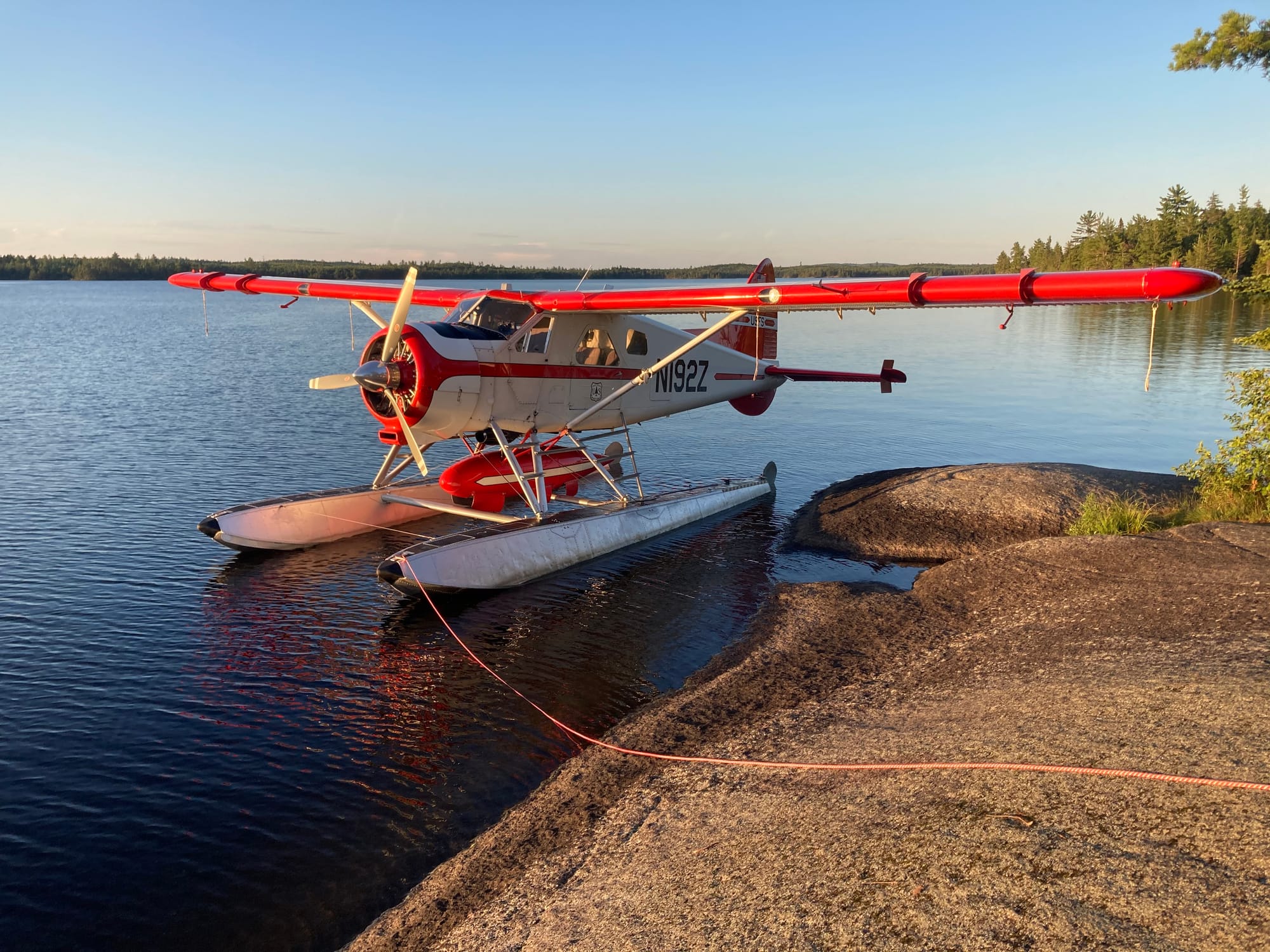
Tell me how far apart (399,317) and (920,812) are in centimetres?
776

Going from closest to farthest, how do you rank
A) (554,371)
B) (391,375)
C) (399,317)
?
(399,317)
(391,375)
(554,371)

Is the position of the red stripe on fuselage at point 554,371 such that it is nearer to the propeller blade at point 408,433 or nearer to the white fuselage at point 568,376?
the white fuselage at point 568,376

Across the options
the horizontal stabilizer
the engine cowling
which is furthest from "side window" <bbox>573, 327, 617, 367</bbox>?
the horizontal stabilizer

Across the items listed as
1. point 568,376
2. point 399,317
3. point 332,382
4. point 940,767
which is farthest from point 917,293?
point 332,382

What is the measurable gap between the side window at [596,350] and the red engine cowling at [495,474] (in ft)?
4.93

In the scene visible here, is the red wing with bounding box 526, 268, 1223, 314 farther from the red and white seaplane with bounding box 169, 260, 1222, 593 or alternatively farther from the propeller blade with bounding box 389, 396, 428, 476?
the propeller blade with bounding box 389, 396, 428, 476

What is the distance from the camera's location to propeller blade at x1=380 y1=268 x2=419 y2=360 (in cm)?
969

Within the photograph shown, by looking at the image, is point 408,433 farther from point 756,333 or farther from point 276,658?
point 756,333

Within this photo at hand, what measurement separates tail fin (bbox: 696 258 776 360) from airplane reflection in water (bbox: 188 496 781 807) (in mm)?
5568

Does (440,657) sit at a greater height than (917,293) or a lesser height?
lesser

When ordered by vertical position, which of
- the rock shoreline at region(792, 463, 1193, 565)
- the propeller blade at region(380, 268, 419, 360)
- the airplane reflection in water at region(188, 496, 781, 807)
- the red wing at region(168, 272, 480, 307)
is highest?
the red wing at region(168, 272, 480, 307)

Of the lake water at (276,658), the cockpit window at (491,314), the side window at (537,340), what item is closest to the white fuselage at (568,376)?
the side window at (537,340)

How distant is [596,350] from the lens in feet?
41.5

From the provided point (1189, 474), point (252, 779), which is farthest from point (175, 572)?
point (1189, 474)
